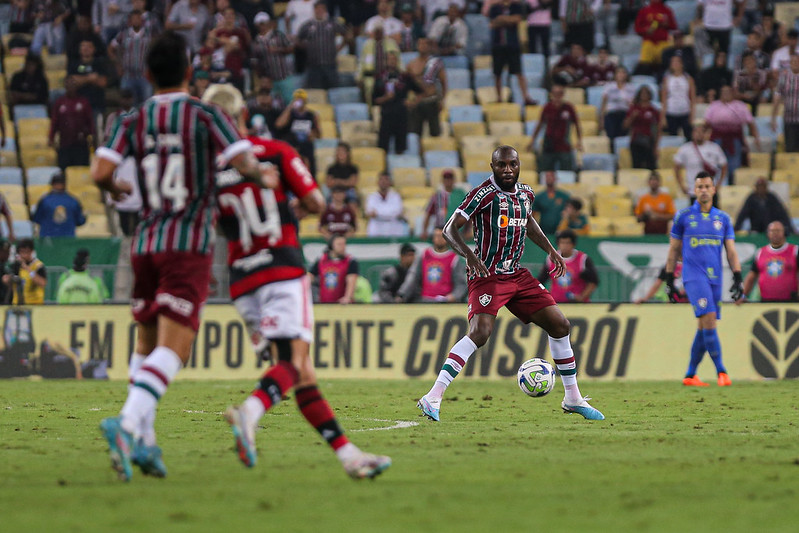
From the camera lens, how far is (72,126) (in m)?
23.9

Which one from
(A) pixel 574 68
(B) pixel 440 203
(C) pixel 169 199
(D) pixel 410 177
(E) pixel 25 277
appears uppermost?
(A) pixel 574 68

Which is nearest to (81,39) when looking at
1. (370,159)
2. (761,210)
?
(370,159)

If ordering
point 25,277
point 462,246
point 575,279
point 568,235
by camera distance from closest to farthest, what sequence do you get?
1. point 462,246
2. point 568,235
3. point 575,279
4. point 25,277

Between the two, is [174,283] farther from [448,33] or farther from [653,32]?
[653,32]

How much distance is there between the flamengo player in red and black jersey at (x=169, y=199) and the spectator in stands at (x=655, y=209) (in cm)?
1494

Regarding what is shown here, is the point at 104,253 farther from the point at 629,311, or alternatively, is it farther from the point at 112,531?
the point at 112,531

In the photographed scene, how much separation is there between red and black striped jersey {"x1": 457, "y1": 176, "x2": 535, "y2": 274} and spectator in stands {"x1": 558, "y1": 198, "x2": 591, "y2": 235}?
9.10 meters

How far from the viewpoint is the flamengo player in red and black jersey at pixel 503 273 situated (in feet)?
37.4

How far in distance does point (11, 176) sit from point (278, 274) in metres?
18.4

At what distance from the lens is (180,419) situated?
11500 mm

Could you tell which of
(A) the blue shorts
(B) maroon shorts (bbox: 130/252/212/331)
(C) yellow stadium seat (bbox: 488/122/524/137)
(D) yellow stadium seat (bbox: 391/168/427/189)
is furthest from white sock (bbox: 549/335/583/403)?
(C) yellow stadium seat (bbox: 488/122/524/137)

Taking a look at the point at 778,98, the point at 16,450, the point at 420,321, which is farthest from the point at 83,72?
the point at 16,450

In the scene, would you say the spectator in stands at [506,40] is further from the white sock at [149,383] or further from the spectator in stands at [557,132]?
the white sock at [149,383]

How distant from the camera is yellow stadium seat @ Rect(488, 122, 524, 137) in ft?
83.4
